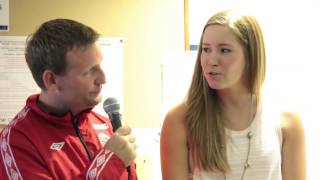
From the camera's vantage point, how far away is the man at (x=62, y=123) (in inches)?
40.8

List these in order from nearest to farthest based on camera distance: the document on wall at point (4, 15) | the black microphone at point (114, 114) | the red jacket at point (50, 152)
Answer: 1. the red jacket at point (50, 152)
2. the black microphone at point (114, 114)
3. the document on wall at point (4, 15)

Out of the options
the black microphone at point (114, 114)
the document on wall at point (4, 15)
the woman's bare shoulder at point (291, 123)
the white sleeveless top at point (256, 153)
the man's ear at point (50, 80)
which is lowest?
the white sleeveless top at point (256, 153)

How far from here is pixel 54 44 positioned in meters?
1.11

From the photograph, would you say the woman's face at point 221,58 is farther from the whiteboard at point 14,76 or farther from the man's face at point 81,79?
the whiteboard at point 14,76

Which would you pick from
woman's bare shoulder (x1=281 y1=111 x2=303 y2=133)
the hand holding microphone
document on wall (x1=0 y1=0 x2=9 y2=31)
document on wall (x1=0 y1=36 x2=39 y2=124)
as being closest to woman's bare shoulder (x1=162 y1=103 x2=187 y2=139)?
the hand holding microphone

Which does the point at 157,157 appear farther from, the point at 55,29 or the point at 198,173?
the point at 55,29

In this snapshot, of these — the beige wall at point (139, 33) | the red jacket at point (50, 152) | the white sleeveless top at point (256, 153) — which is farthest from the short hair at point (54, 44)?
the beige wall at point (139, 33)

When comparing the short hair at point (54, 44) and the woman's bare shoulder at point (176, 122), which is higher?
the short hair at point (54, 44)

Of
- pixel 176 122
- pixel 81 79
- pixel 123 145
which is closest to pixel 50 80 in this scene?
pixel 81 79

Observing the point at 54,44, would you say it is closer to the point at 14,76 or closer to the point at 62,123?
the point at 62,123

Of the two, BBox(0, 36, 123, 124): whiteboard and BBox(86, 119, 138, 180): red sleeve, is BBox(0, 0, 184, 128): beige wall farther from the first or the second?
BBox(86, 119, 138, 180): red sleeve

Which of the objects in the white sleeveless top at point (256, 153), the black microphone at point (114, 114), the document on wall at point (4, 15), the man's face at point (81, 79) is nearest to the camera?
the man's face at point (81, 79)

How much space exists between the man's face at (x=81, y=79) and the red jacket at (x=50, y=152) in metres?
0.06

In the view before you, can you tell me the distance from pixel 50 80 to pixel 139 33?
104 cm
